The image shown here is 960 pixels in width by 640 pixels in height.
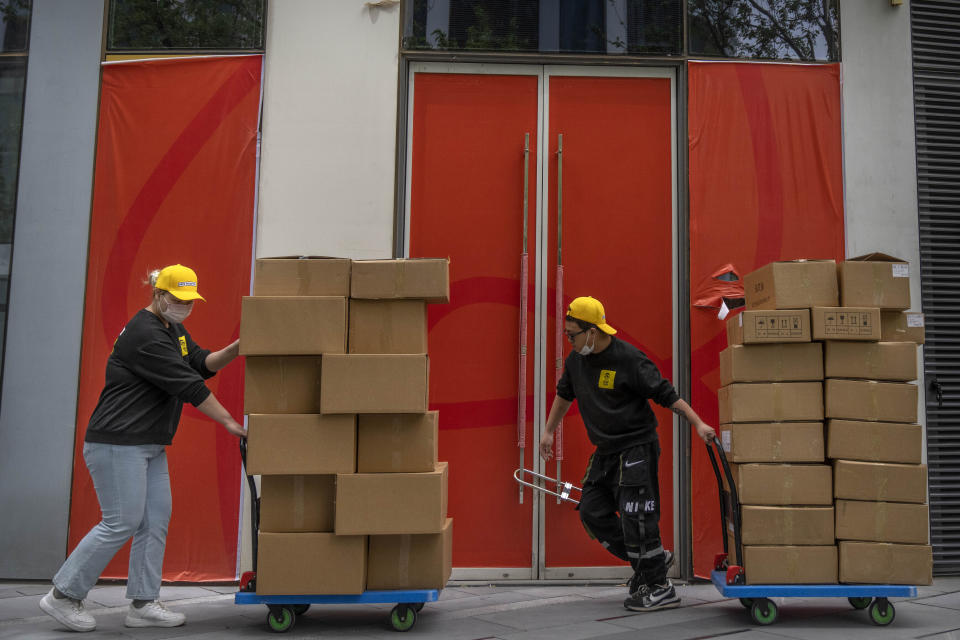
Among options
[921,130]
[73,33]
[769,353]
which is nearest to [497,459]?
[769,353]

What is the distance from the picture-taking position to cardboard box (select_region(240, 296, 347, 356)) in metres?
4.51

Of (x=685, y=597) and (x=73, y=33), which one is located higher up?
(x=73, y=33)

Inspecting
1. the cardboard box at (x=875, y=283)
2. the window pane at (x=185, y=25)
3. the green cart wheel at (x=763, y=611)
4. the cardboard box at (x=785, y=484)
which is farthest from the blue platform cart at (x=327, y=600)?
the window pane at (x=185, y=25)

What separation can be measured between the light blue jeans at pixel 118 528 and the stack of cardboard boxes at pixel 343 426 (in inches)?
26.9

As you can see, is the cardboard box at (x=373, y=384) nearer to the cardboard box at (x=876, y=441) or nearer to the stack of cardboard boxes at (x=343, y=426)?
the stack of cardboard boxes at (x=343, y=426)

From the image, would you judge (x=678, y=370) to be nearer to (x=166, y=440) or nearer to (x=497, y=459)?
(x=497, y=459)

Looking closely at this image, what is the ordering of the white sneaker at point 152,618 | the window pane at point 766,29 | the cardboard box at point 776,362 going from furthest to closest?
the window pane at point 766,29
the cardboard box at point 776,362
the white sneaker at point 152,618

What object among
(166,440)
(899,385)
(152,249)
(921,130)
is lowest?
(166,440)

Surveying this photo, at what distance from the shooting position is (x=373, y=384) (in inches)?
177

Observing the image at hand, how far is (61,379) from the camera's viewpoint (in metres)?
6.17

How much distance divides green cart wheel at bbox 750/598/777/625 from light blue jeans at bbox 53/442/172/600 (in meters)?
3.30

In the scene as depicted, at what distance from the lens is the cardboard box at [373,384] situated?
4.46 metres

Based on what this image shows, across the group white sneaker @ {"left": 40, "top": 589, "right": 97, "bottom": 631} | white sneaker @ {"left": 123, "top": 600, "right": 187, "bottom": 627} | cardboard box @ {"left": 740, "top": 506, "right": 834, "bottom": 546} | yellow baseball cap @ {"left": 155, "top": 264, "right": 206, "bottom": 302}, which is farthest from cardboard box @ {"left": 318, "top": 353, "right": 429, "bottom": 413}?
cardboard box @ {"left": 740, "top": 506, "right": 834, "bottom": 546}

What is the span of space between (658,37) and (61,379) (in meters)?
5.12
